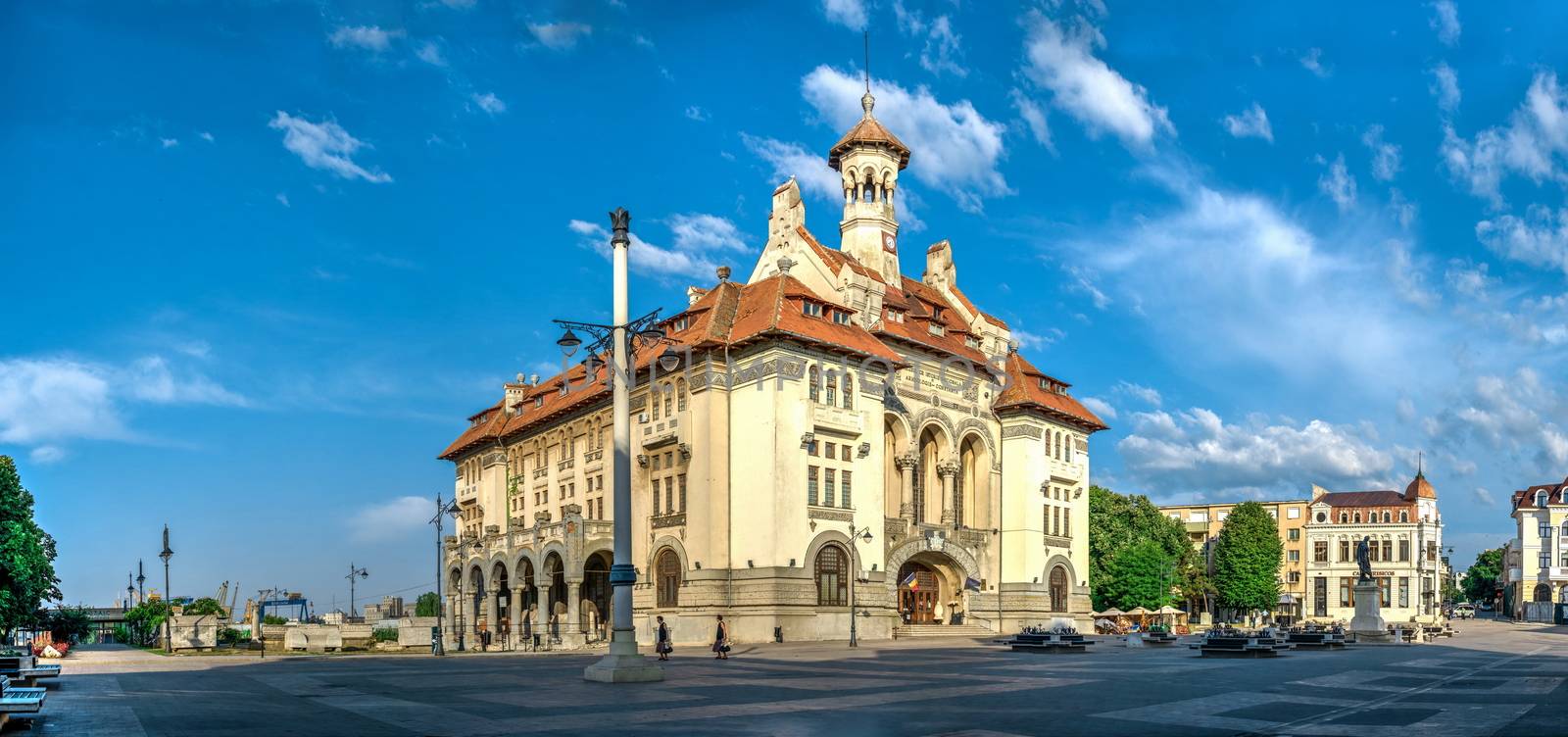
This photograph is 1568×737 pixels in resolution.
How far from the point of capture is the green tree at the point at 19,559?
48125 mm

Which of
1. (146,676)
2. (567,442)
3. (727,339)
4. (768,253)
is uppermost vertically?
(768,253)

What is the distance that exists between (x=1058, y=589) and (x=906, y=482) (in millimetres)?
15293

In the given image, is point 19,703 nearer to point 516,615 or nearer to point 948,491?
point 948,491

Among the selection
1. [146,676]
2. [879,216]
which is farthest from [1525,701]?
[879,216]

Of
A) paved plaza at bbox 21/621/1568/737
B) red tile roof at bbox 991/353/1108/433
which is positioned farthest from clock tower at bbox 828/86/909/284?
paved plaza at bbox 21/621/1568/737

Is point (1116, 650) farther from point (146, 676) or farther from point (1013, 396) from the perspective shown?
point (146, 676)

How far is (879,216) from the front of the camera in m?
76.7

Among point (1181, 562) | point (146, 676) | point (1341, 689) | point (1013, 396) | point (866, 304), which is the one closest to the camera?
point (1341, 689)

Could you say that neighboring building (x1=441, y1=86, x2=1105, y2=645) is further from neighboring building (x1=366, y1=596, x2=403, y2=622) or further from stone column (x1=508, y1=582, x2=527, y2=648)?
neighboring building (x1=366, y1=596, x2=403, y2=622)

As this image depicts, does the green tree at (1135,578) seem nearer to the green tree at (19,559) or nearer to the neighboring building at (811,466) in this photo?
the neighboring building at (811,466)

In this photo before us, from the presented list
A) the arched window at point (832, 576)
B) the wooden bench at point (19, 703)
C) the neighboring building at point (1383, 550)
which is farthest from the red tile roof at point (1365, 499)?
the wooden bench at point (19, 703)

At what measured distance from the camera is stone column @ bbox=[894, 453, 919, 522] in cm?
6800

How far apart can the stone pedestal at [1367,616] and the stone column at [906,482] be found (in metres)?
22.7

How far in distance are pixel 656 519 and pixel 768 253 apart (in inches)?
759
